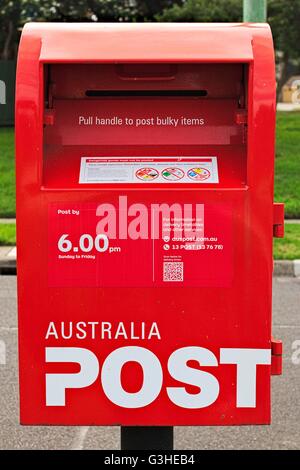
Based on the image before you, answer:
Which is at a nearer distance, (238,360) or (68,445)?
(238,360)

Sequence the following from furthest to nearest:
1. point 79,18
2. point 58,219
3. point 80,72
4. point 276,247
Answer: point 79,18
point 276,247
point 80,72
point 58,219

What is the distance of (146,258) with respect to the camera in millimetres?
2844

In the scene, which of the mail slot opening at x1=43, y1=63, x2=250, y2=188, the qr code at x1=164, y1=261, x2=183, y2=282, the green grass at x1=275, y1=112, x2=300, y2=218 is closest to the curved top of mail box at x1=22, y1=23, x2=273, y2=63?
the mail slot opening at x1=43, y1=63, x2=250, y2=188

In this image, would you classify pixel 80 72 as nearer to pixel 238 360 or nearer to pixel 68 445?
pixel 238 360

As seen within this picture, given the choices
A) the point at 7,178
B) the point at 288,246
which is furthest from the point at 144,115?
the point at 7,178

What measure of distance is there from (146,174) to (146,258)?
267mm

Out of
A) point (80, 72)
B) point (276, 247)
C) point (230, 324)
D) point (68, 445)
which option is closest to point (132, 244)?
point (230, 324)

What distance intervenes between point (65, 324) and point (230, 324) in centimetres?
51

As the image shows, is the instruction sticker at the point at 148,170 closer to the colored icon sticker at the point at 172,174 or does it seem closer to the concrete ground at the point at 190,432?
the colored icon sticker at the point at 172,174

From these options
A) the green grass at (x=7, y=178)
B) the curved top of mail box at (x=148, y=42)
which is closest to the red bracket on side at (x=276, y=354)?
the curved top of mail box at (x=148, y=42)

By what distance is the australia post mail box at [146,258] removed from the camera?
2.81 metres

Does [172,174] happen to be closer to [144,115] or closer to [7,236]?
[144,115]

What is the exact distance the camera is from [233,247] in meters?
2.83

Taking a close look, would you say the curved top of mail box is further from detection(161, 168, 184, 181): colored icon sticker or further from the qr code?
the qr code
